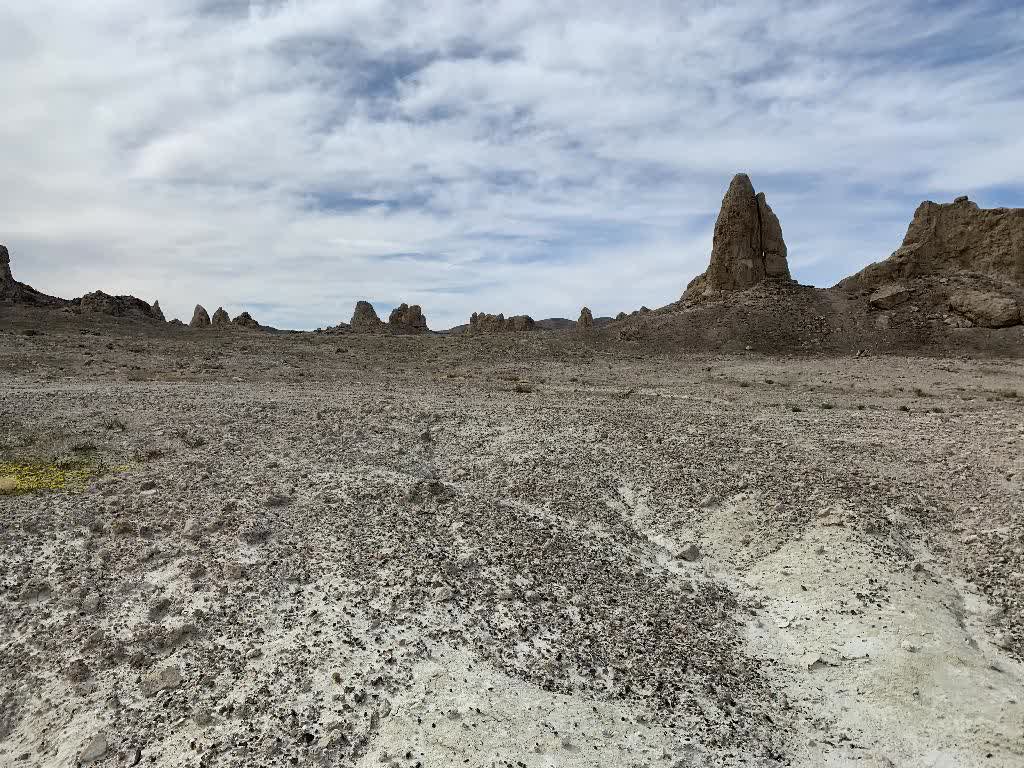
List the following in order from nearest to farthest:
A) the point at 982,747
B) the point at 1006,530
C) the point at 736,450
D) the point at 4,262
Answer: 1. the point at 982,747
2. the point at 1006,530
3. the point at 736,450
4. the point at 4,262

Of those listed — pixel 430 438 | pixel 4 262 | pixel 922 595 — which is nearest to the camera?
pixel 922 595

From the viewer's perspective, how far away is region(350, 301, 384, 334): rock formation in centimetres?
5284

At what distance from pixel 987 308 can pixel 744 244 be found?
14.1m

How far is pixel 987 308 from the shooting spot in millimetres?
35844

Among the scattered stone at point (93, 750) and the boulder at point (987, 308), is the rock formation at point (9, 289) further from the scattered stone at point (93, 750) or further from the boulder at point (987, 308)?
the boulder at point (987, 308)

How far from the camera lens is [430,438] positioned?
1400cm

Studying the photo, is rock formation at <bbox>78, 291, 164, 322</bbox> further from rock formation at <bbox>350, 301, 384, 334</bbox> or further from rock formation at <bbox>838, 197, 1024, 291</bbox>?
rock formation at <bbox>838, 197, 1024, 291</bbox>

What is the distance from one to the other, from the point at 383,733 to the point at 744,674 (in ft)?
11.7

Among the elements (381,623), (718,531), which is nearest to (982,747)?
(718,531)

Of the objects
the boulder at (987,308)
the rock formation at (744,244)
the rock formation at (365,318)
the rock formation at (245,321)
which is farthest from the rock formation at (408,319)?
the boulder at (987,308)

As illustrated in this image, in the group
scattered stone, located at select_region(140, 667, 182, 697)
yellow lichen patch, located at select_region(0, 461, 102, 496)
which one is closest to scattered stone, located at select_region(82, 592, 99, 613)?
scattered stone, located at select_region(140, 667, 182, 697)

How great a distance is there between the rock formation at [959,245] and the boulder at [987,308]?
361 cm

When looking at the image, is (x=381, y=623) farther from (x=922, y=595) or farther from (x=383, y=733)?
(x=922, y=595)

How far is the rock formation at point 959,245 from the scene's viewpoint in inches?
1535
